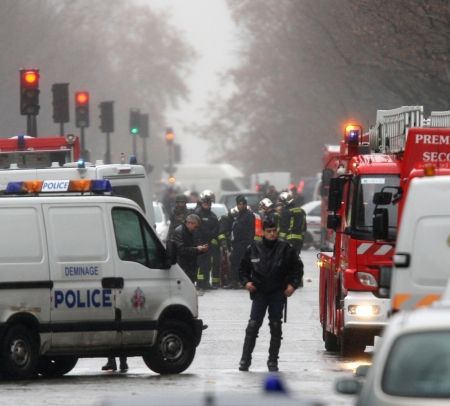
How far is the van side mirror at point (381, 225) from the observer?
18.2m

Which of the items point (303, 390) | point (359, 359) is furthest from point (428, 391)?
point (359, 359)

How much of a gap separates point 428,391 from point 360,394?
457 mm

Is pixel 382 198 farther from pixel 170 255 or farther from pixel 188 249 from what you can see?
pixel 188 249

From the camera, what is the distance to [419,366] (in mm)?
9070

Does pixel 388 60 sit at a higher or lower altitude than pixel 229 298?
higher

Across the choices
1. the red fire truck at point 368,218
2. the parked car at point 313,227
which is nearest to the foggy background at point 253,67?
the parked car at point 313,227

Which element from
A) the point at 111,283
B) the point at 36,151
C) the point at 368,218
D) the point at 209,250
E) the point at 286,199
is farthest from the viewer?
the point at 286,199

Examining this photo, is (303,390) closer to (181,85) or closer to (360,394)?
(360,394)

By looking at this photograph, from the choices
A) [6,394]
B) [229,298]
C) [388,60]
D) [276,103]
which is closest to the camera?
[6,394]

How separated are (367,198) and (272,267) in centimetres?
194

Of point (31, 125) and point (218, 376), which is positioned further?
point (31, 125)

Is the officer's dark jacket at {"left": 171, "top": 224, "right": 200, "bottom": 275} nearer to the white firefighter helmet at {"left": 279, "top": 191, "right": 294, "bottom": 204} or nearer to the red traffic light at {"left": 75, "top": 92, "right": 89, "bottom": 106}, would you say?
the white firefighter helmet at {"left": 279, "top": 191, "right": 294, "bottom": 204}

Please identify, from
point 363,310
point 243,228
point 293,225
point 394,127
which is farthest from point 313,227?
point 363,310

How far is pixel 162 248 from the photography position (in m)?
18.7
